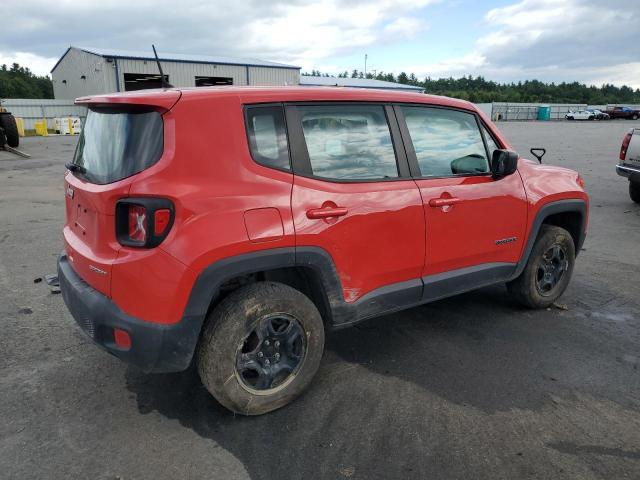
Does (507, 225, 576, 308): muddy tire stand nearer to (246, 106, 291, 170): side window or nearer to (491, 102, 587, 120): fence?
(246, 106, 291, 170): side window

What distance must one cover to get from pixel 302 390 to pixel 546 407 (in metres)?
1.45

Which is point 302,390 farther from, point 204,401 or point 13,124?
point 13,124

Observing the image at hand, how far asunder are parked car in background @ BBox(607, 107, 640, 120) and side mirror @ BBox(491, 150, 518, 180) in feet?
215

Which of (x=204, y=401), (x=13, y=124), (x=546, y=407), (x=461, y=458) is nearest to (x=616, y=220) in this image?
(x=546, y=407)

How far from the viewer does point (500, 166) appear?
363 cm

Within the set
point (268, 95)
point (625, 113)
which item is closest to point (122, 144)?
point (268, 95)

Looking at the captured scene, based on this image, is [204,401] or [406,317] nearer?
[204,401]

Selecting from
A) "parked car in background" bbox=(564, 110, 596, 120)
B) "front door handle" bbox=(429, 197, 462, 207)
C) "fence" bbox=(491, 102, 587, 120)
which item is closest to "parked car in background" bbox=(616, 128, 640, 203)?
"front door handle" bbox=(429, 197, 462, 207)

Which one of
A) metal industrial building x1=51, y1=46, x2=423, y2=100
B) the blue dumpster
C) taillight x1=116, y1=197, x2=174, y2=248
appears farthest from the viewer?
the blue dumpster

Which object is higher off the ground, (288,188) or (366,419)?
(288,188)

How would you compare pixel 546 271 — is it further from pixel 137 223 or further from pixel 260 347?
pixel 137 223

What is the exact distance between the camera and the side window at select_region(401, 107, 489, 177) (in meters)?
3.41

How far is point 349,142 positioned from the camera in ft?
10.2

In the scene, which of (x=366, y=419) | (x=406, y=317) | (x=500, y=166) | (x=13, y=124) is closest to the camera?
(x=366, y=419)
